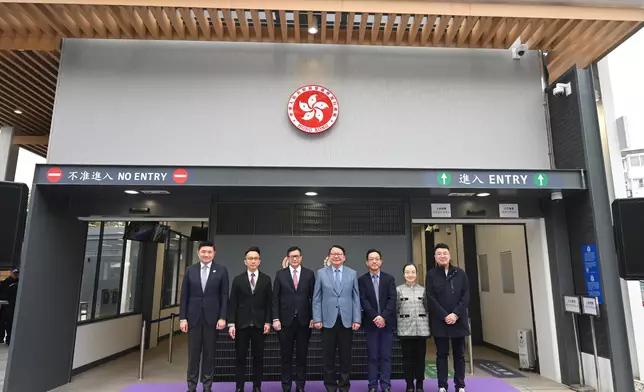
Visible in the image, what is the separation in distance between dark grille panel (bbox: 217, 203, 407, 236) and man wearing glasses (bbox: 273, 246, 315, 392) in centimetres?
129

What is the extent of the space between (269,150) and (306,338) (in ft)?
8.01

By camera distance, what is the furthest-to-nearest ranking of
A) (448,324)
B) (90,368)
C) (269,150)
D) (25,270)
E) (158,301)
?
1. (158,301)
2. (90,368)
3. (269,150)
4. (25,270)
5. (448,324)

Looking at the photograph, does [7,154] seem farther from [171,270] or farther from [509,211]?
[509,211]

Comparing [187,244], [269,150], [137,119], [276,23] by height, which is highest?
[276,23]

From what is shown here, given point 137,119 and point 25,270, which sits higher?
point 137,119

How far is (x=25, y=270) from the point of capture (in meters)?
5.00

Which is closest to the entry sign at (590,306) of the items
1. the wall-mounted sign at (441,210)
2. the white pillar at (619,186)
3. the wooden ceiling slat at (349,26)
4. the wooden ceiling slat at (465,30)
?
the white pillar at (619,186)

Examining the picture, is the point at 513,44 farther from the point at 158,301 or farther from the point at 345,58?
the point at 158,301

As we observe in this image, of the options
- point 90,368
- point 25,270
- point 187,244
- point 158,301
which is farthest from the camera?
point 187,244

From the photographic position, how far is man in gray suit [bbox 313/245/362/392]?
4578 mm

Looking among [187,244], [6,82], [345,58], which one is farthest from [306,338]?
[187,244]

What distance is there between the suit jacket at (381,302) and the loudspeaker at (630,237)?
7.01 feet

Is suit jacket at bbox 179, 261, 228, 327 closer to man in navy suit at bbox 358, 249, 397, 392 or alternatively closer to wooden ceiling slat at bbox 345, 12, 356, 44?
man in navy suit at bbox 358, 249, 397, 392

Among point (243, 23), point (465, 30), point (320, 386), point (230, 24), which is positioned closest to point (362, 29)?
point (465, 30)
